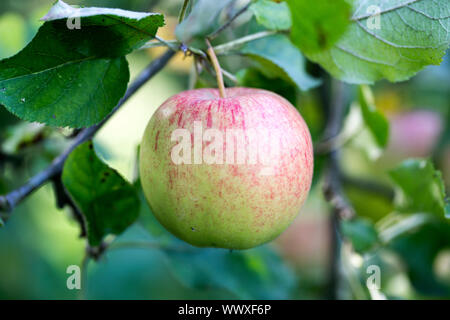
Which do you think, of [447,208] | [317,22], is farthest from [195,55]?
[447,208]

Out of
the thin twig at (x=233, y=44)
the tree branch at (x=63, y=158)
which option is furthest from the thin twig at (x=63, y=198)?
the thin twig at (x=233, y=44)

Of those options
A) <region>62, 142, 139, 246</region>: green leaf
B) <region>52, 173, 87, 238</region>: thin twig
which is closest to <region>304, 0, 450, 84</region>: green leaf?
<region>62, 142, 139, 246</region>: green leaf

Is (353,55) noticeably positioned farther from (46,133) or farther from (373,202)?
(373,202)

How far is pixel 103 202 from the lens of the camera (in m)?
0.74

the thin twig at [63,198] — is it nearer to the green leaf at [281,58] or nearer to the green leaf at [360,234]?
the green leaf at [281,58]

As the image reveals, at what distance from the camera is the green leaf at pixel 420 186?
0.76m

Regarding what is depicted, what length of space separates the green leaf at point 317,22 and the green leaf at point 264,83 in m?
0.10

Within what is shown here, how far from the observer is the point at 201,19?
464mm

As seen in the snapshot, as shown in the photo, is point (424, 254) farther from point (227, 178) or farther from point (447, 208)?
point (227, 178)

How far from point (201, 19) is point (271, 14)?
0.22 metres

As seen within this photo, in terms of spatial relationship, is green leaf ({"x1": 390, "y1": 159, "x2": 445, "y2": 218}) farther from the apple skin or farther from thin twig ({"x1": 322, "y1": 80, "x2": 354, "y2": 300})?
the apple skin

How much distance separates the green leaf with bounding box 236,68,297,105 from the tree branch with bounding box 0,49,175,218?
0.12m
